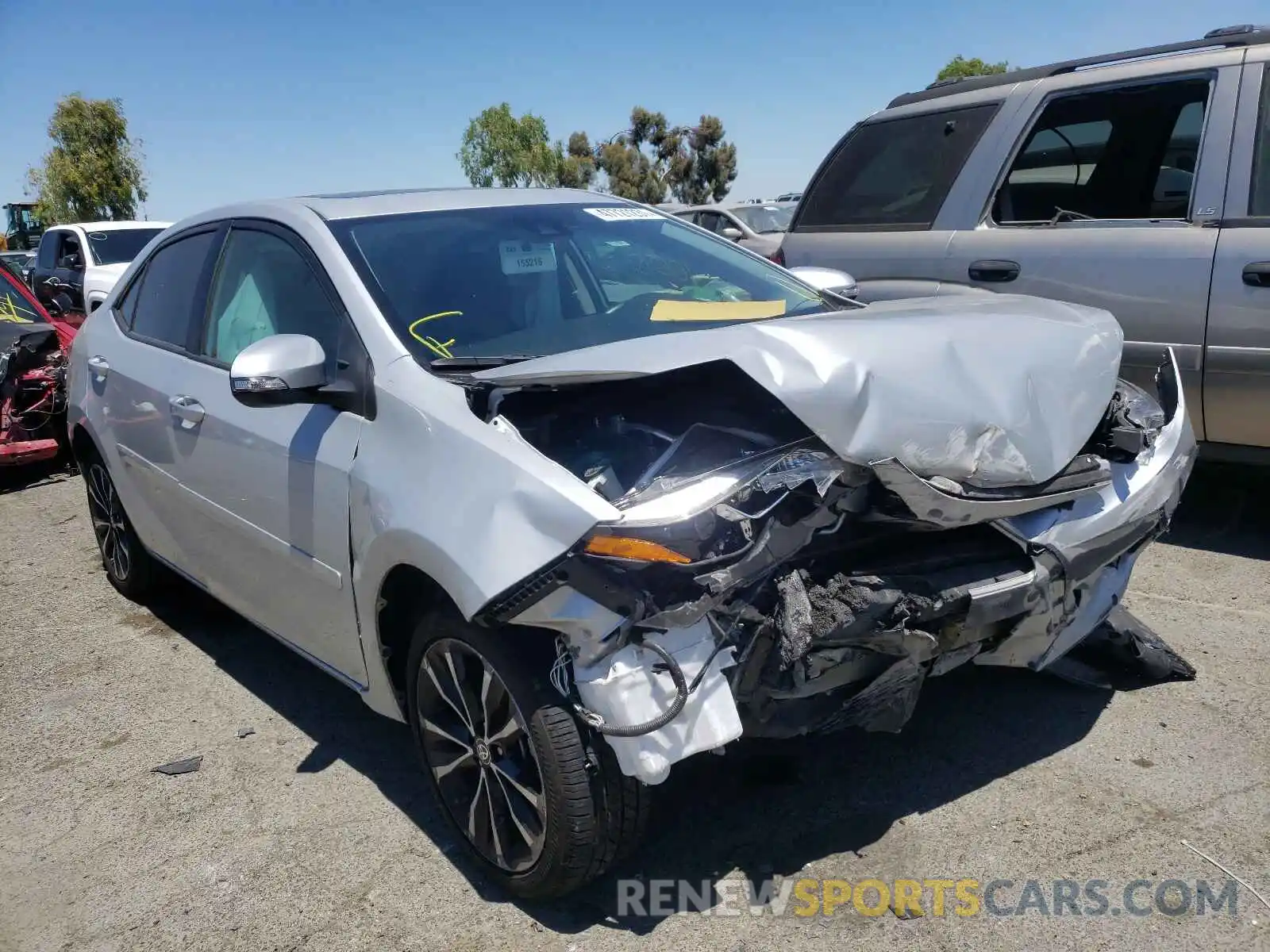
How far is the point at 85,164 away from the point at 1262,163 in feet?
152

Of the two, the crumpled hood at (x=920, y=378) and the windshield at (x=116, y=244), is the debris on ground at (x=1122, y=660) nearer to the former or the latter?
the crumpled hood at (x=920, y=378)

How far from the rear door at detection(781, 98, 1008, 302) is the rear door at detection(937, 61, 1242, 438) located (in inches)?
7.9

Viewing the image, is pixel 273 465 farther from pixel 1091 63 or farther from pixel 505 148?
pixel 505 148

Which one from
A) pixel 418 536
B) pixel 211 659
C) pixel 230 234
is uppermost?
pixel 230 234

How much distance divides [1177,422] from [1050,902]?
1541mm

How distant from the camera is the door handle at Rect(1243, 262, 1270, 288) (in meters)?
4.25

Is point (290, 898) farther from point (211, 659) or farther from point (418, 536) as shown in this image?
point (211, 659)

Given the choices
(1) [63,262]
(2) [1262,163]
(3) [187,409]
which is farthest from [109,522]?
(1) [63,262]

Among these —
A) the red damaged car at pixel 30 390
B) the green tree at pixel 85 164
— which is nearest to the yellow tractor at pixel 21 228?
the green tree at pixel 85 164

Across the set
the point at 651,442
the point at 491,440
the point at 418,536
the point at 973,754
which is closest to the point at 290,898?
the point at 418,536

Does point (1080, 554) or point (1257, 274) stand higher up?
point (1257, 274)

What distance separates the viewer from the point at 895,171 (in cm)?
561

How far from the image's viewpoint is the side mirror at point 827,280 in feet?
13.0

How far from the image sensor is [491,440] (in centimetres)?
245
